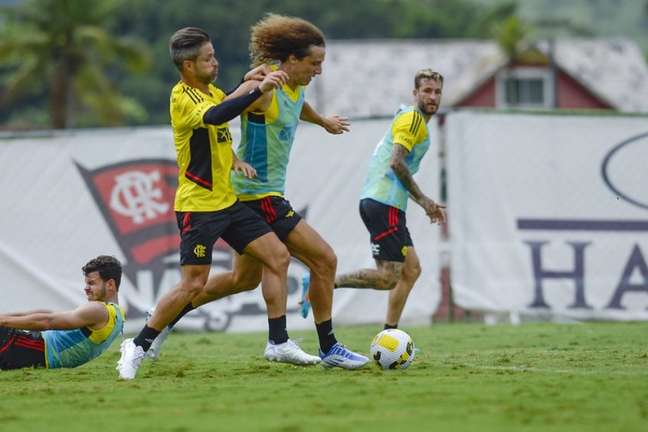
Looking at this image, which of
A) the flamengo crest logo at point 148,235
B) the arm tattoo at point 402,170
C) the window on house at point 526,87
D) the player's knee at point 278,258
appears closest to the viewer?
the player's knee at point 278,258

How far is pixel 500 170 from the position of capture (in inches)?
593

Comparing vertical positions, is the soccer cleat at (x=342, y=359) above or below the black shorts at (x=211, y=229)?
below

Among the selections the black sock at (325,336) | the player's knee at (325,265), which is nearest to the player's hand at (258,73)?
the player's knee at (325,265)

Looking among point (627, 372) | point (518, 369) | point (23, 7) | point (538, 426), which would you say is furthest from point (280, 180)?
point (23, 7)

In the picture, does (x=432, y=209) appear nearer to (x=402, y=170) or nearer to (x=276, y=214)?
(x=402, y=170)

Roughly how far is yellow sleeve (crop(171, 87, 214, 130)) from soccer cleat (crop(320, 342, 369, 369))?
5.91ft

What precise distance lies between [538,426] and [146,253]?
920cm

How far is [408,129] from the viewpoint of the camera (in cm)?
1086

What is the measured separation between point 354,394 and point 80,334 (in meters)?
2.84

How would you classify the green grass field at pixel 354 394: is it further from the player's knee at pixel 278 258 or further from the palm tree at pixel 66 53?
the palm tree at pixel 66 53

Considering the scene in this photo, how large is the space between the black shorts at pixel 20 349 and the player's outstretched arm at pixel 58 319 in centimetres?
41

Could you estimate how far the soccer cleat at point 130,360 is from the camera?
8664 millimetres

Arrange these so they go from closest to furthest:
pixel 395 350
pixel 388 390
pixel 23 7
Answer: pixel 388 390, pixel 395 350, pixel 23 7

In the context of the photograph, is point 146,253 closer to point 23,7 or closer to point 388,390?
point 388,390
